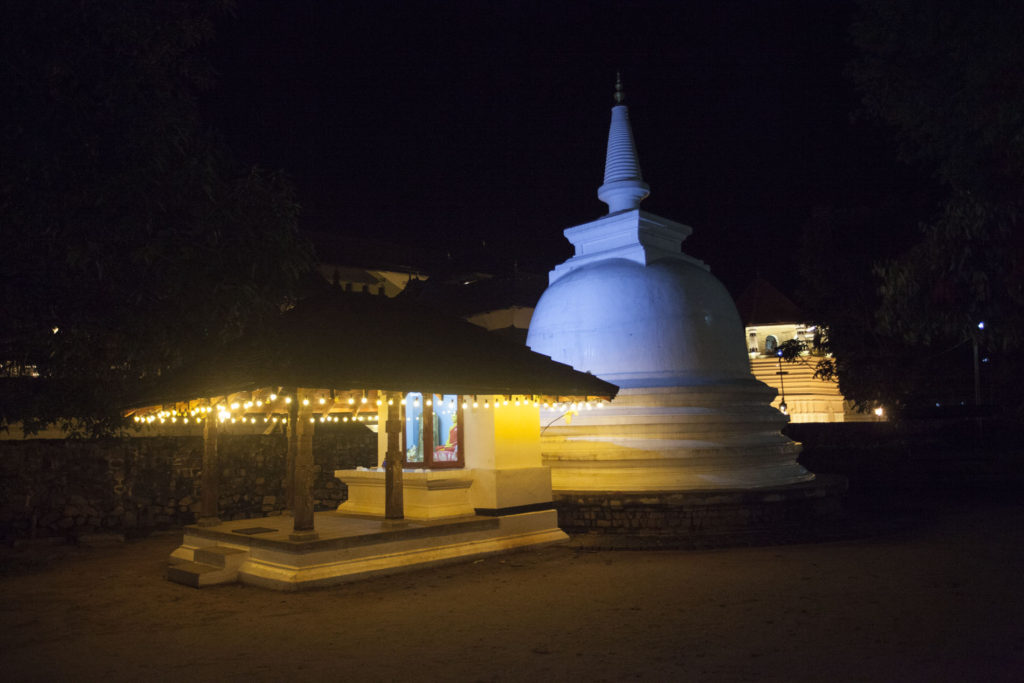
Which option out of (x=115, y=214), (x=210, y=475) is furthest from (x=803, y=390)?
(x=115, y=214)

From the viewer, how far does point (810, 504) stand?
15.3 meters

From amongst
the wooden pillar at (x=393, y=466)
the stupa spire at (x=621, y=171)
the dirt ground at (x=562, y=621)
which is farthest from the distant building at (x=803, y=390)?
the wooden pillar at (x=393, y=466)

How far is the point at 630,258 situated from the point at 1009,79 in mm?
10412

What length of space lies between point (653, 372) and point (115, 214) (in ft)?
37.6

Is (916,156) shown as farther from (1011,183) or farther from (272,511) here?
(272,511)

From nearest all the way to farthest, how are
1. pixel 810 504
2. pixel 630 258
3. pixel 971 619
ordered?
pixel 971 619 < pixel 810 504 < pixel 630 258

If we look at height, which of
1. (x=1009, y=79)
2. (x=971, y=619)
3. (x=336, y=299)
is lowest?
(x=971, y=619)

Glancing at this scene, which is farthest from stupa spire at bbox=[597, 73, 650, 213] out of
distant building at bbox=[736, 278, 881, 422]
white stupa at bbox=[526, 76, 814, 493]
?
distant building at bbox=[736, 278, 881, 422]

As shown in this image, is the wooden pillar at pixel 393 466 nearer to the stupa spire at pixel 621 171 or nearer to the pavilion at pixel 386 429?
the pavilion at pixel 386 429

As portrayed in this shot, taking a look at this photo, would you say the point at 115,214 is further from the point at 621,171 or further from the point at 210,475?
the point at 621,171

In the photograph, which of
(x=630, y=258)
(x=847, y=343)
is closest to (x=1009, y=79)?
(x=630, y=258)

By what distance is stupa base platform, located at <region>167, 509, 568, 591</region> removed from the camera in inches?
380

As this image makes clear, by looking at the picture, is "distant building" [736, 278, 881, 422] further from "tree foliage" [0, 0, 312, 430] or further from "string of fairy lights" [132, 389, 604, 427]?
"tree foliage" [0, 0, 312, 430]

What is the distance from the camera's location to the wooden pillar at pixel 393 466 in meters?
11.0
